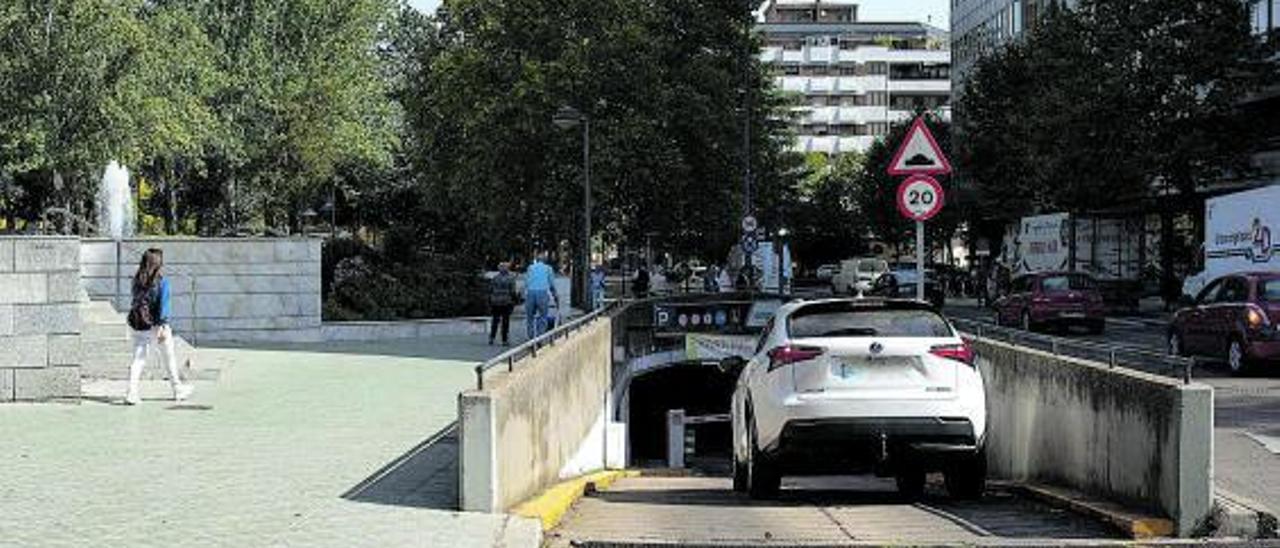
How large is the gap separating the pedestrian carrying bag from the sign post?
25.1ft

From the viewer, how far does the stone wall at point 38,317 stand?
14609 millimetres

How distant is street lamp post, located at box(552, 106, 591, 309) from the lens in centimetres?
3562

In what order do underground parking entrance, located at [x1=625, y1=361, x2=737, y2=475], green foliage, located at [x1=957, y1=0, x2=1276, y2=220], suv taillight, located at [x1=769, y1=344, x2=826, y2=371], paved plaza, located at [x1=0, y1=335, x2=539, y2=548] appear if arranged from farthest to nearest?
green foliage, located at [x1=957, y1=0, x2=1276, y2=220], underground parking entrance, located at [x1=625, y1=361, x2=737, y2=475], suv taillight, located at [x1=769, y1=344, x2=826, y2=371], paved plaza, located at [x1=0, y1=335, x2=539, y2=548]

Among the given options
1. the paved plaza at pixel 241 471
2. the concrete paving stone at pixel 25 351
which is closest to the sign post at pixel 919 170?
the paved plaza at pixel 241 471

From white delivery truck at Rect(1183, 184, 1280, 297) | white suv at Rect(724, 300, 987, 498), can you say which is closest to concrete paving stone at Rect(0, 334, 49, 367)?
white suv at Rect(724, 300, 987, 498)

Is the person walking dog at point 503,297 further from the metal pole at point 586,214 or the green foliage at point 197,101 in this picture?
the green foliage at point 197,101

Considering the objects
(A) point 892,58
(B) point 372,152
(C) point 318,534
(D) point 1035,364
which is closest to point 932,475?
(D) point 1035,364

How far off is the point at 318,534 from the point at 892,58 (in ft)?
444

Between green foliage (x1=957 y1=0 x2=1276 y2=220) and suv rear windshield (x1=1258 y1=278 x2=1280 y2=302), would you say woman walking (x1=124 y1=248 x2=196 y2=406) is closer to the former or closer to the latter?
suv rear windshield (x1=1258 y1=278 x2=1280 y2=302)

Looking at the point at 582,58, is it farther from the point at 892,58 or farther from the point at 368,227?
the point at 892,58

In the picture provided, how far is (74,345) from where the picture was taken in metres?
14.9

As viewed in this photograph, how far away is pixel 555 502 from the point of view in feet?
31.3

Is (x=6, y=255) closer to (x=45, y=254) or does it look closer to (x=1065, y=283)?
(x=45, y=254)

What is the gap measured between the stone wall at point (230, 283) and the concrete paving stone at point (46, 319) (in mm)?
11441
